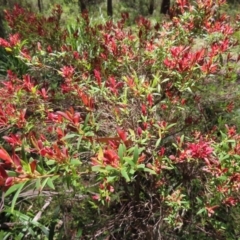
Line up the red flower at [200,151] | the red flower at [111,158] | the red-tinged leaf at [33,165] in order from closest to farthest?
1. the red-tinged leaf at [33,165]
2. the red flower at [111,158]
3. the red flower at [200,151]

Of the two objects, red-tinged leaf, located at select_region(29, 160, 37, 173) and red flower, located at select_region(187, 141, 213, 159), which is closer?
red-tinged leaf, located at select_region(29, 160, 37, 173)

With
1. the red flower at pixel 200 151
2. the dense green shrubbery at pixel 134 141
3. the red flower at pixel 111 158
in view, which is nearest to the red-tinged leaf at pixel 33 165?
the dense green shrubbery at pixel 134 141

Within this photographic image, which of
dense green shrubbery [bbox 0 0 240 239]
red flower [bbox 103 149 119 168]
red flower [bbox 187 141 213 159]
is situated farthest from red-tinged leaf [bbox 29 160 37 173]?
red flower [bbox 187 141 213 159]

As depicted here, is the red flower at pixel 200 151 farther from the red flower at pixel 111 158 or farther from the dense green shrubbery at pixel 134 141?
the red flower at pixel 111 158

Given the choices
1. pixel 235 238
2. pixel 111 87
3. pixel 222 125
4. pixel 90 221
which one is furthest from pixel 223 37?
pixel 90 221

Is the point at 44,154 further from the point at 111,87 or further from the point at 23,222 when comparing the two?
the point at 23,222

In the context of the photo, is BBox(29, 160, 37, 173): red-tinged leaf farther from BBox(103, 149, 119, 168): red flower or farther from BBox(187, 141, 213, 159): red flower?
BBox(187, 141, 213, 159): red flower

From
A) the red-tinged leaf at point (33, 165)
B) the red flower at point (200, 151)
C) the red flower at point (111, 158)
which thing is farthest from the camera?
the red flower at point (200, 151)

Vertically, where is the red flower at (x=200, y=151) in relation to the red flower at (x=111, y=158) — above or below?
below

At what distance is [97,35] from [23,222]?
2.24m

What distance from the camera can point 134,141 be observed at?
7.20 feet

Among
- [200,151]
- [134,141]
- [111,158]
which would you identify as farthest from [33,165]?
[200,151]

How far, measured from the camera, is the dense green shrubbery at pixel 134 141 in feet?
6.95

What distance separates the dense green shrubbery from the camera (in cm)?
212
